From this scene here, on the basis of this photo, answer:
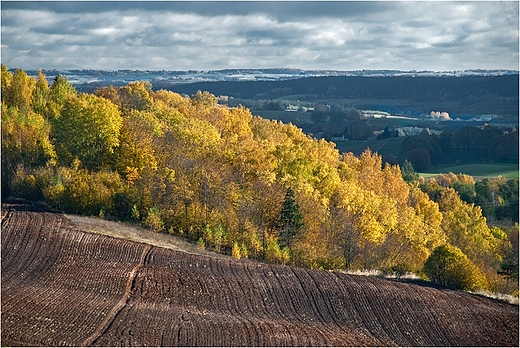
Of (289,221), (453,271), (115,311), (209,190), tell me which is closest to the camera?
(115,311)

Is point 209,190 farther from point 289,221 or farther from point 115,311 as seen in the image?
point 115,311

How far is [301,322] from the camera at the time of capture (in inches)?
1553

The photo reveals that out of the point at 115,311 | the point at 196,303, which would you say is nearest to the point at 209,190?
the point at 196,303

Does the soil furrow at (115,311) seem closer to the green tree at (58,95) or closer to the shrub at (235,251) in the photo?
the shrub at (235,251)

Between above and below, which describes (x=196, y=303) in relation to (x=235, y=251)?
above

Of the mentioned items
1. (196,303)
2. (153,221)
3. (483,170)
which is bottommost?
(483,170)

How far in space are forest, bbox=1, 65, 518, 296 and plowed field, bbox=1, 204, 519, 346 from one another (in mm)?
9023

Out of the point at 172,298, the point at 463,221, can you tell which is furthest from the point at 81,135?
the point at 463,221

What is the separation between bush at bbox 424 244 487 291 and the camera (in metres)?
51.8

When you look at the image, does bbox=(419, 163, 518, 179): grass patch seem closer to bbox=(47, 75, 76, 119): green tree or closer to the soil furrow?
bbox=(47, 75, 76, 119): green tree

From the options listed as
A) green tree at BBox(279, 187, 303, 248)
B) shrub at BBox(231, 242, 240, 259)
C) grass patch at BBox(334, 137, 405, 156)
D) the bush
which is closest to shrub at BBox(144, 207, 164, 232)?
shrub at BBox(231, 242, 240, 259)

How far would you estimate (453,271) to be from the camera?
52.8 metres

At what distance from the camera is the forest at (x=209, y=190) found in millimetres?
61344

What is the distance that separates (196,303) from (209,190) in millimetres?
26833
